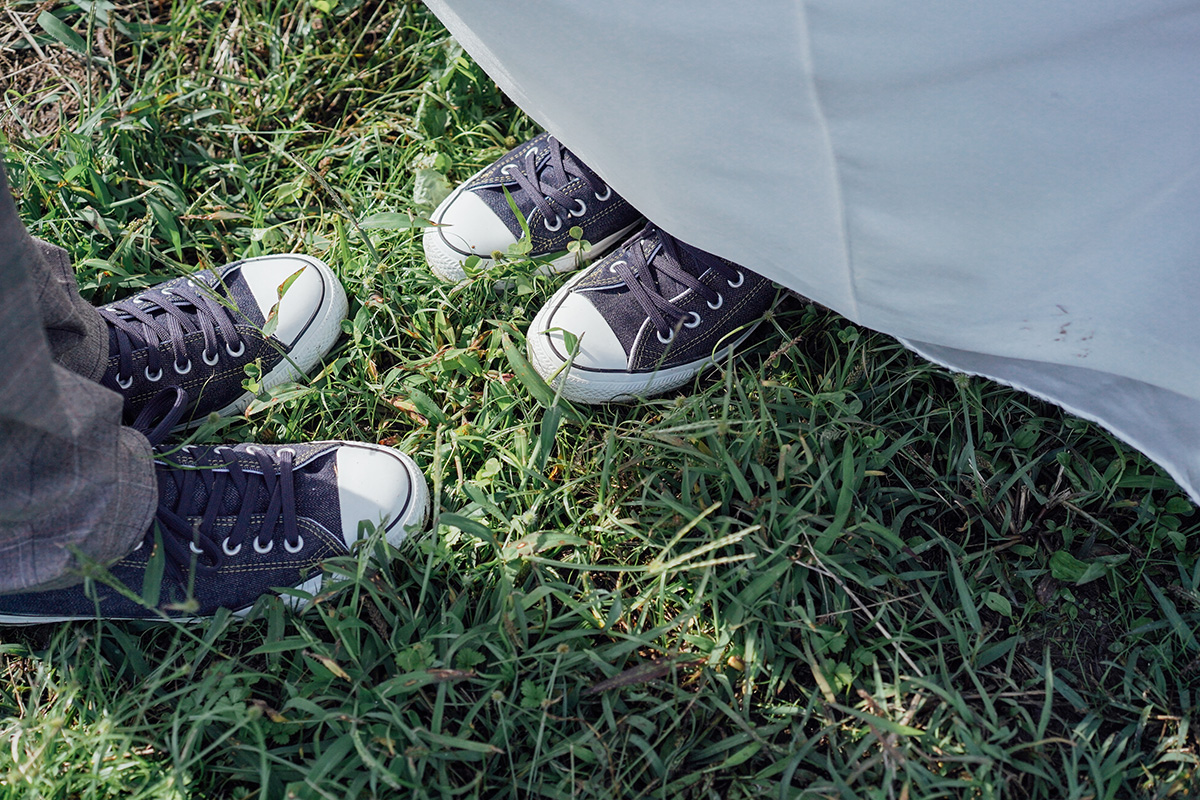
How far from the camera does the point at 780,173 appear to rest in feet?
3.42

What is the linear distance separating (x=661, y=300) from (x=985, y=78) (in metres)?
0.70

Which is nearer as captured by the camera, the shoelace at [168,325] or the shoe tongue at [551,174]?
the shoelace at [168,325]

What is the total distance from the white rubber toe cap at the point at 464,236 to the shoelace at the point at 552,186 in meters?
0.09

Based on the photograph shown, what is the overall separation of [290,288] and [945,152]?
1.19 m

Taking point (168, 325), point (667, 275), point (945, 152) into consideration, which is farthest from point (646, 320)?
point (168, 325)

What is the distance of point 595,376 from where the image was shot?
1.47 metres

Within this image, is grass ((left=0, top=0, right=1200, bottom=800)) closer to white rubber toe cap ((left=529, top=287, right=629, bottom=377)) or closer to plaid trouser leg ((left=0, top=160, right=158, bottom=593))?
white rubber toe cap ((left=529, top=287, right=629, bottom=377))

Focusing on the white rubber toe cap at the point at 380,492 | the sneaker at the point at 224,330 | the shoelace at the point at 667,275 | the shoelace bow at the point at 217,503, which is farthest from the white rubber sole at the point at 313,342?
the shoelace at the point at 667,275

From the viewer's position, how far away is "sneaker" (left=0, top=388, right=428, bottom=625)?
1.28 meters

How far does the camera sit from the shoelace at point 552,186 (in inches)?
63.4

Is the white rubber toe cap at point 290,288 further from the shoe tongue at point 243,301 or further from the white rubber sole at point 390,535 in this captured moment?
the white rubber sole at point 390,535

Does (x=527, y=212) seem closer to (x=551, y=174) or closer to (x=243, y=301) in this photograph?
(x=551, y=174)

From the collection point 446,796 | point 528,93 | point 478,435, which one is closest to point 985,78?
point 528,93

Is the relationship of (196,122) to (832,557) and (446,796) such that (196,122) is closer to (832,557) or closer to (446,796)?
(446,796)
